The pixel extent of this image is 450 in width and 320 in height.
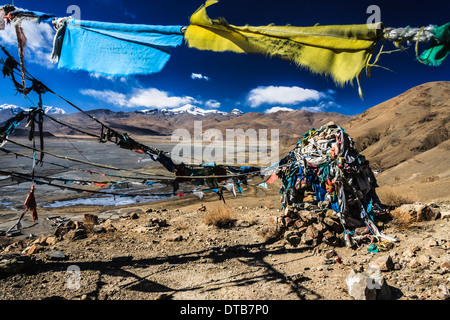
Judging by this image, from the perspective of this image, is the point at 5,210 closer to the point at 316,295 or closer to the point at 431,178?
the point at 316,295

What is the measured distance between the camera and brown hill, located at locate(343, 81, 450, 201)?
37.3 ft

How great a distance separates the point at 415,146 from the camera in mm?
21312

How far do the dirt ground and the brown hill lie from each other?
4.70 meters

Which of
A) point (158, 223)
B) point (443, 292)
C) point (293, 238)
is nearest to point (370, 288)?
point (443, 292)

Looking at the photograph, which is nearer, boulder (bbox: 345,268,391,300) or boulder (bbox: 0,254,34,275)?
boulder (bbox: 345,268,391,300)

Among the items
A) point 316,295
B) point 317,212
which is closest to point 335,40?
point 316,295

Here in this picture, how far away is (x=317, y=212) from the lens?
6297 millimetres

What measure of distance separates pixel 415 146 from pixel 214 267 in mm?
24444

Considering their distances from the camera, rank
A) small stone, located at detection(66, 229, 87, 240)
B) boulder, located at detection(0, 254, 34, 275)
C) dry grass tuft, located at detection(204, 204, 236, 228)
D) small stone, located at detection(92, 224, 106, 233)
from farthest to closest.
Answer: dry grass tuft, located at detection(204, 204, 236, 228), small stone, located at detection(92, 224, 106, 233), small stone, located at detection(66, 229, 87, 240), boulder, located at detection(0, 254, 34, 275)

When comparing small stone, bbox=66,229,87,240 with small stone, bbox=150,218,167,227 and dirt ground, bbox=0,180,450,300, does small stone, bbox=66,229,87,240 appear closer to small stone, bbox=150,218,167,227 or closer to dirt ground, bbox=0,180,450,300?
dirt ground, bbox=0,180,450,300

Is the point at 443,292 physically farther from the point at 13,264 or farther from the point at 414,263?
the point at 13,264

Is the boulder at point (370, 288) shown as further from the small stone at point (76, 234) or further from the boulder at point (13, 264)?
the small stone at point (76, 234)
